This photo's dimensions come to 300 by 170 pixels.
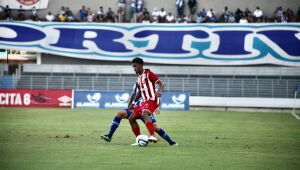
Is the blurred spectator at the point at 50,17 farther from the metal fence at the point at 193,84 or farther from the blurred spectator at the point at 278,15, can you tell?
the blurred spectator at the point at 278,15

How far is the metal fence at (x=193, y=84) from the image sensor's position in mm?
42375

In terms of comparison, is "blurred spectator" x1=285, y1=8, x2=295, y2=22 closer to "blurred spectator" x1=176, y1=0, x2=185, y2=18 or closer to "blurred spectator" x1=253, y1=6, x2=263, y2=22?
"blurred spectator" x1=253, y1=6, x2=263, y2=22

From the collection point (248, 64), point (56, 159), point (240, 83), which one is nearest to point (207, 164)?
point (56, 159)

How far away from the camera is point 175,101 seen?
4150 cm

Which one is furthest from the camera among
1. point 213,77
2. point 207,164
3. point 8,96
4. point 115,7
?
point 115,7

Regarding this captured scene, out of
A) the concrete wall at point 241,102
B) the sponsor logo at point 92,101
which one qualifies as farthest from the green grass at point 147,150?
the concrete wall at point 241,102

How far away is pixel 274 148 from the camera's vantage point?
17.0m

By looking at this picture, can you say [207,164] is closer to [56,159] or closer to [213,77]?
[56,159]

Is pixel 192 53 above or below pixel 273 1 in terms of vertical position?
below

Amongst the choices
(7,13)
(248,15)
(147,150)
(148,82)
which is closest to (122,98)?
(248,15)

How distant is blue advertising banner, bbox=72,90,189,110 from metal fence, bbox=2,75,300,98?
173 cm

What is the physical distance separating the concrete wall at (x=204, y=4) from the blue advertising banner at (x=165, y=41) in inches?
66.1

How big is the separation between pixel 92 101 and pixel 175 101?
543 cm

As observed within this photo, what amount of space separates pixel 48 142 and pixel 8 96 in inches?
972
